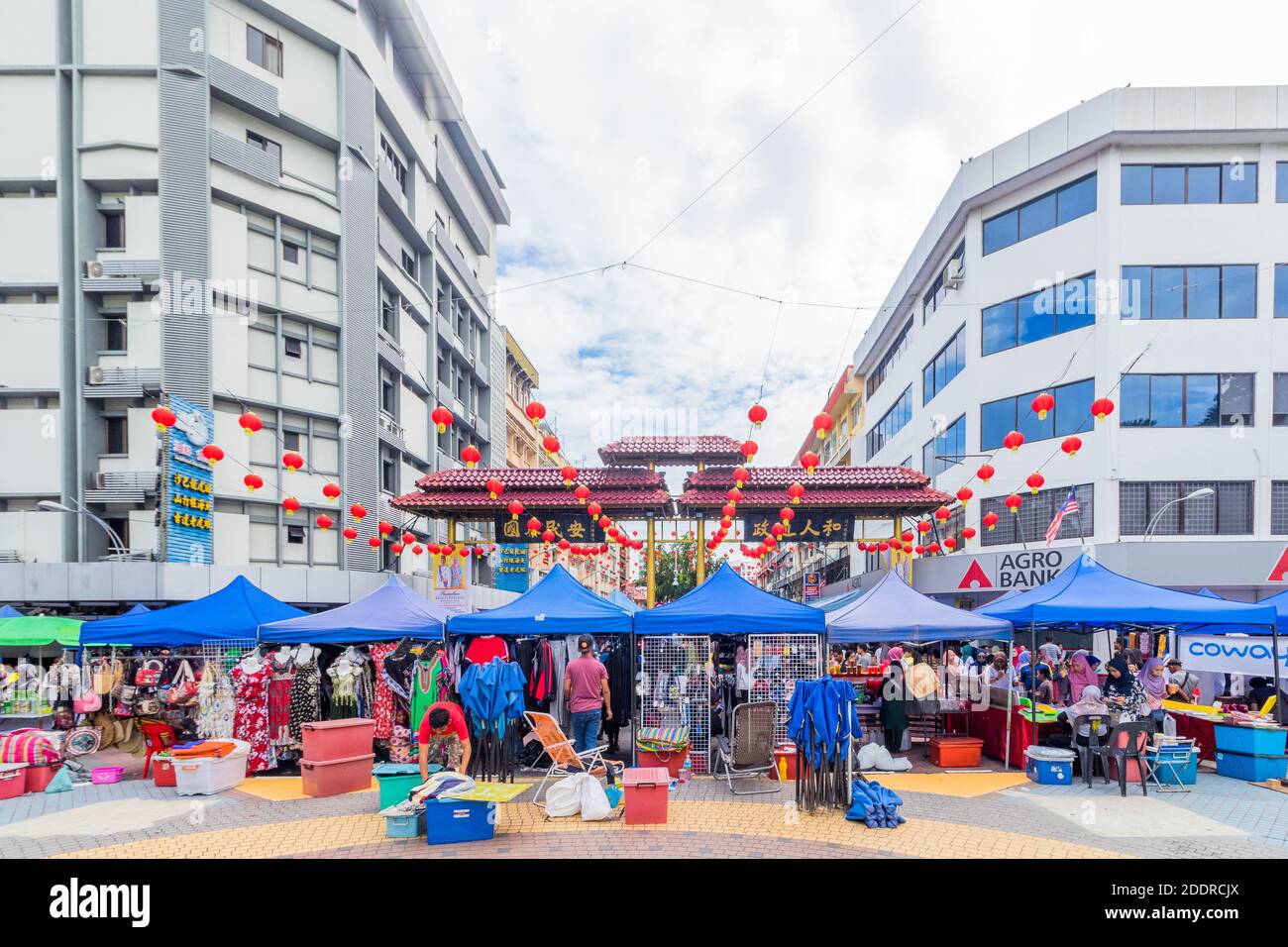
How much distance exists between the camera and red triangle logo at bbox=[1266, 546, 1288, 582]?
64.0ft

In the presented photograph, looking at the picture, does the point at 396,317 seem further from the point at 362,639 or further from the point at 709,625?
the point at 709,625

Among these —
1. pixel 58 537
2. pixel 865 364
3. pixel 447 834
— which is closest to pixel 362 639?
pixel 447 834

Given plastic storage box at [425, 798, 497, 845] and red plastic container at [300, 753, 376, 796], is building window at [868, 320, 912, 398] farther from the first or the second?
plastic storage box at [425, 798, 497, 845]

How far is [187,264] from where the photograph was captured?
20609 mm

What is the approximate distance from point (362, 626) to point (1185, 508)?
21.3 m

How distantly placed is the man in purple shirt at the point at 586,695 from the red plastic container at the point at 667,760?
74 centimetres

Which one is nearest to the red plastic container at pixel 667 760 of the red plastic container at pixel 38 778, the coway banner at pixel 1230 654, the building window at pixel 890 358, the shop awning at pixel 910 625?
the shop awning at pixel 910 625

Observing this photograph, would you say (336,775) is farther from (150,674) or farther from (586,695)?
(150,674)

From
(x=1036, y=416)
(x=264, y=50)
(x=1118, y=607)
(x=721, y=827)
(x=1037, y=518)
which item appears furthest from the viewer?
(x=1037, y=518)

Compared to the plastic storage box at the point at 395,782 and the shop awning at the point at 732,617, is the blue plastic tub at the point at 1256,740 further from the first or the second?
the plastic storage box at the point at 395,782

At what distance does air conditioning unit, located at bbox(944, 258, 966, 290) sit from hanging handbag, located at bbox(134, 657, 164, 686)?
25.0 meters

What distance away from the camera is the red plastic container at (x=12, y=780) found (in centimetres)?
962

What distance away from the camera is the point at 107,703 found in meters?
12.8

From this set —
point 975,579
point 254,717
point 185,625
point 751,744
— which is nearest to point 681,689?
point 751,744
